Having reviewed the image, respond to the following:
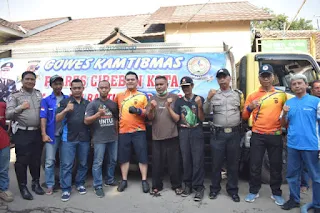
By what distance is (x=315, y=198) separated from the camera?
3.25 meters

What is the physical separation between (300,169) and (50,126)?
3.55m

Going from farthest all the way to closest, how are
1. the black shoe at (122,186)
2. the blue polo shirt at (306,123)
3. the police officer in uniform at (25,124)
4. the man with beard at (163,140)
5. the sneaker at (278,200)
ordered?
1. the black shoe at (122,186)
2. the man with beard at (163,140)
3. the police officer in uniform at (25,124)
4. the sneaker at (278,200)
5. the blue polo shirt at (306,123)

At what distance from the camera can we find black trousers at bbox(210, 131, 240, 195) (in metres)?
3.68

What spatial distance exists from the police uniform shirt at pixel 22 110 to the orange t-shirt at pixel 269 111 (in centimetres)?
307

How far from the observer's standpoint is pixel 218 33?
11.7 meters

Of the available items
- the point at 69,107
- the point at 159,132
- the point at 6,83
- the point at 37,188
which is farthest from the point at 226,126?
the point at 6,83

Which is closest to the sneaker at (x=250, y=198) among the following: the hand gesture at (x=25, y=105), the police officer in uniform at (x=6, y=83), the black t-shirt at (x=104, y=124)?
the black t-shirt at (x=104, y=124)

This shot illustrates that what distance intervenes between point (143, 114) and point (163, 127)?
1.20ft

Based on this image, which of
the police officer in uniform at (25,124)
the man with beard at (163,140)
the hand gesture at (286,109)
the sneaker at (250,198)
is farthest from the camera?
the man with beard at (163,140)

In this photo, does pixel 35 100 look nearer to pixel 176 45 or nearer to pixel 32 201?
A: pixel 32 201

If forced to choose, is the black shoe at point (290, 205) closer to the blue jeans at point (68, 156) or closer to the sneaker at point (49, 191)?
the blue jeans at point (68, 156)

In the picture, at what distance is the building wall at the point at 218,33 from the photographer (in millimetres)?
11555

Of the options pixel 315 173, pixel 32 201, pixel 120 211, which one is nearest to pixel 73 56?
pixel 32 201

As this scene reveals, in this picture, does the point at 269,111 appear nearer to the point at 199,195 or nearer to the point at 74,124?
the point at 199,195
